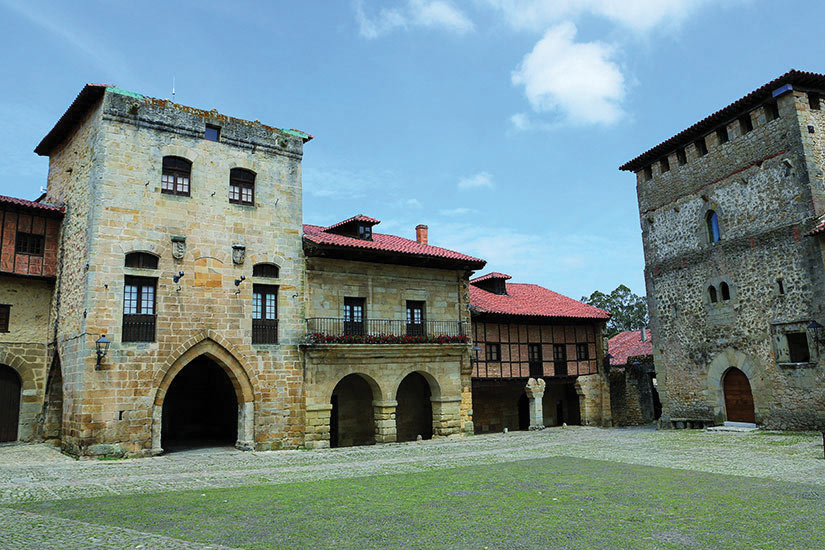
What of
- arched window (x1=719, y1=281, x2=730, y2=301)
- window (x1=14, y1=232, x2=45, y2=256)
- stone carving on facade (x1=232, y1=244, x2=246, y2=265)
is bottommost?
arched window (x1=719, y1=281, x2=730, y2=301)

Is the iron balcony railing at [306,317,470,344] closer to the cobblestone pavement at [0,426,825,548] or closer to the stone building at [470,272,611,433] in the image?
the stone building at [470,272,611,433]

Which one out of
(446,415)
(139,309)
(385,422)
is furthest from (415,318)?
(139,309)

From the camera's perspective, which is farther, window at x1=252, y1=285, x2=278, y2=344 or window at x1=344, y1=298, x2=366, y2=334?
window at x1=344, y1=298, x2=366, y2=334

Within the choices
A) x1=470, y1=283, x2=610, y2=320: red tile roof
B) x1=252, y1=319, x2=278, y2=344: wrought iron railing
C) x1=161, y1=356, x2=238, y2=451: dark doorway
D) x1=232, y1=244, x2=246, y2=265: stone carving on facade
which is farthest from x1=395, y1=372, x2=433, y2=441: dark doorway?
x1=232, y1=244, x2=246, y2=265: stone carving on facade

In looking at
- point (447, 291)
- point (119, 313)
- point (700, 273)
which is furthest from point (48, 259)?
point (700, 273)

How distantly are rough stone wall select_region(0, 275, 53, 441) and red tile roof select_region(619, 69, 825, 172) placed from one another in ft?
79.5

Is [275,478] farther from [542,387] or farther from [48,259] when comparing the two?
[542,387]

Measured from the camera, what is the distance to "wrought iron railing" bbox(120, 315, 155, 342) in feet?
56.2

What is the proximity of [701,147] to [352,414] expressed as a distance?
58.7 feet

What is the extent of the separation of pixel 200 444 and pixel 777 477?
17.5 metres

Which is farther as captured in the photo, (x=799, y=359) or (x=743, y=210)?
(x=743, y=210)

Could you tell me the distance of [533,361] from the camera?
90.8 ft

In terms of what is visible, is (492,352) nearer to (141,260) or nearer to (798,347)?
(798,347)

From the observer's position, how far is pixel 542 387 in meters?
27.2
